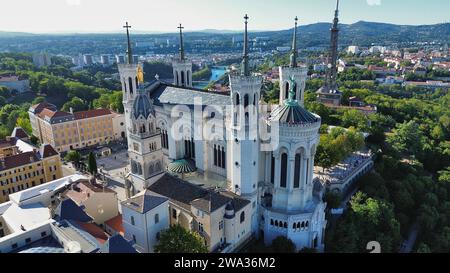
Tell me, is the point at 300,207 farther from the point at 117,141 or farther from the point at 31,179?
the point at 117,141

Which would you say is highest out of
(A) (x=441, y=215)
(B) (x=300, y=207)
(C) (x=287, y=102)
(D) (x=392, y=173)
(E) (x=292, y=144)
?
(C) (x=287, y=102)

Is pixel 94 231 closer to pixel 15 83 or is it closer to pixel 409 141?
pixel 409 141

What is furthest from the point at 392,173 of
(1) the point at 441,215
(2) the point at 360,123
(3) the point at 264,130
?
(3) the point at 264,130

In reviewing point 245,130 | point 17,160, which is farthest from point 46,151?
point 245,130

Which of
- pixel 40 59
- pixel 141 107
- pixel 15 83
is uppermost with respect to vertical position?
pixel 40 59

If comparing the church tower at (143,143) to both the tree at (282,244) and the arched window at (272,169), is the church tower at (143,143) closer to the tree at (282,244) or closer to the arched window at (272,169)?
the arched window at (272,169)

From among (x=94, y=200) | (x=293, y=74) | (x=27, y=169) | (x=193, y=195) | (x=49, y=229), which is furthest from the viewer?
(x=27, y=169)

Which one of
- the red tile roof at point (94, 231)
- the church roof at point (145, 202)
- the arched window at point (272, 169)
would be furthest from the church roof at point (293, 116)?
the red tile roof at point (94, 231)
